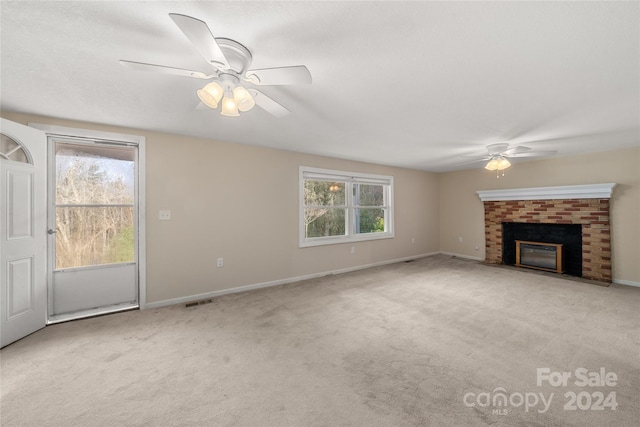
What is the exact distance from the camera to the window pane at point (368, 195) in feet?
16.8

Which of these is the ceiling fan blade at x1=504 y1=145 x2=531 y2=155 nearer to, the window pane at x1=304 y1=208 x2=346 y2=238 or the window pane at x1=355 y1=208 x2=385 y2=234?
the window pane at x1=355 y1=208 x2=385 y2=234

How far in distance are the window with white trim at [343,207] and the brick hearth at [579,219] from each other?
2329mm

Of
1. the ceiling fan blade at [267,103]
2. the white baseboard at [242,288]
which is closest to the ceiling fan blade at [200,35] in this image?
the ceiling fan blade at [267,103]

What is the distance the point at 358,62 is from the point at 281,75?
1.87 feet

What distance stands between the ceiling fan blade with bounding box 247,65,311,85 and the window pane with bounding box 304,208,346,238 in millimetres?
2971

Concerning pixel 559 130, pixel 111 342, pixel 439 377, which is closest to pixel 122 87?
pixel 111 342

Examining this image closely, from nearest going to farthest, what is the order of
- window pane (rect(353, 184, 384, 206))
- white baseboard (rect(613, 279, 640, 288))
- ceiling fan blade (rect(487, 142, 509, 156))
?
ceiling fan blade (rect(487, 142, 509, 156)), white baseboard (rect(613, 279, 640, 288)), window pane (rect(353, 184, 384, 206))

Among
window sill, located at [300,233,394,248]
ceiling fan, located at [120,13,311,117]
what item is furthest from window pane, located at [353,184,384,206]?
ceiling fan, located at [120,13,311,117]

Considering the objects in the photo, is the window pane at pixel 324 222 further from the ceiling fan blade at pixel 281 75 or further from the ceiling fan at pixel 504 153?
the ceiling fan blade at pixel 281 75

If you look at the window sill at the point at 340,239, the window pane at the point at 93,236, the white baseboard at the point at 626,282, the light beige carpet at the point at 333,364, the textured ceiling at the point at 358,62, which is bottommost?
the light beige carpet at the point at 333,364

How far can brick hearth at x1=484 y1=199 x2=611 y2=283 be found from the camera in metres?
4.07

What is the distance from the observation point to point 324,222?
4660 millimetres

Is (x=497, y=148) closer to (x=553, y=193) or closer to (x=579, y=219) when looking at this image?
(x=553, y=193)

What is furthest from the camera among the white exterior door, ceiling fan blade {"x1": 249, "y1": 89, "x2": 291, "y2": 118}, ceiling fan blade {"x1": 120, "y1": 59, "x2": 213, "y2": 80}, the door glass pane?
the door glass pane
